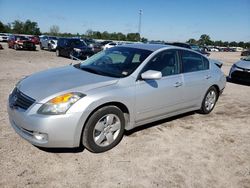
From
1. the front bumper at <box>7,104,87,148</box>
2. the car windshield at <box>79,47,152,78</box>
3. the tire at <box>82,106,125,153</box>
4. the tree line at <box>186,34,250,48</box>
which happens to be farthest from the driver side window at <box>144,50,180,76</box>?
the tree line at <box>186,34,250,48</box>

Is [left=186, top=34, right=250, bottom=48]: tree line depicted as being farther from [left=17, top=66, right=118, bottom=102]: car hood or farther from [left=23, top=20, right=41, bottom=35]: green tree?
[left=17, top=66, right=118, bottom=102]: car hood

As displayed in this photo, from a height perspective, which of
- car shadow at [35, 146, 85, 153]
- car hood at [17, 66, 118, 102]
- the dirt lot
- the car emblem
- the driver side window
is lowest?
the dirt lot

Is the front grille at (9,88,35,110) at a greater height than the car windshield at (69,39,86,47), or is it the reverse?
the car windshield at (69,39,86,47)

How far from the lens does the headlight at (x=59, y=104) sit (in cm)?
345

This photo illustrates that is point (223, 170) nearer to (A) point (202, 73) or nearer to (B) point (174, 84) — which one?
(B) point (174, 84)

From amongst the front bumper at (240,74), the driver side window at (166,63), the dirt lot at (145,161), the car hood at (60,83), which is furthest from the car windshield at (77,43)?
the car hood at (60,83)

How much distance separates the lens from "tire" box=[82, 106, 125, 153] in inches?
146

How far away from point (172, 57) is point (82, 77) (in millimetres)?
1835

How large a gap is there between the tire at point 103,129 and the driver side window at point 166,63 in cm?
104

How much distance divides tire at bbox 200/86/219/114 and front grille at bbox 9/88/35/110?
3841 millimetres

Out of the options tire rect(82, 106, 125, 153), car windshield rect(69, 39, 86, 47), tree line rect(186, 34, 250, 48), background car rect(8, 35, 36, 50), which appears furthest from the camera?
tree line rect(186, 34, 250, 48)

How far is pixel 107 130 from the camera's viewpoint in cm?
396

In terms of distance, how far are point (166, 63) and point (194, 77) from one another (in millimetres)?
832

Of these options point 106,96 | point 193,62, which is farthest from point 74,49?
Result: point 106,96
